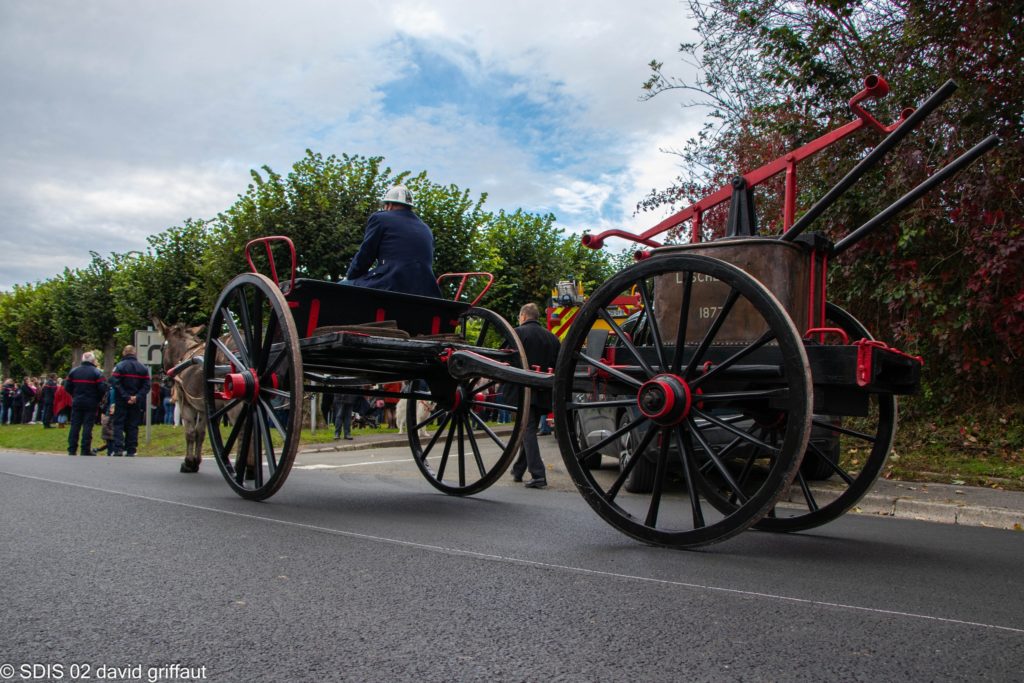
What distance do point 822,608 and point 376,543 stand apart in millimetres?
2499

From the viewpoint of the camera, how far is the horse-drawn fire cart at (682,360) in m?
4.36

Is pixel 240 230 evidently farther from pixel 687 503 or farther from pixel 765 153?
pixel 687 503

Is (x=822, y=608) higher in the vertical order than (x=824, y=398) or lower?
lower

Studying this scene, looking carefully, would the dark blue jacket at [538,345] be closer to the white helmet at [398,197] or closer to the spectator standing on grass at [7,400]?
the white helmet at [398,197]

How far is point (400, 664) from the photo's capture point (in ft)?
9.59

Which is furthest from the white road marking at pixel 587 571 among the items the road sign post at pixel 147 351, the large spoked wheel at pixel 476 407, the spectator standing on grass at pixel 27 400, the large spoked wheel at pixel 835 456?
the spectator standing on grass at pixel 27 400

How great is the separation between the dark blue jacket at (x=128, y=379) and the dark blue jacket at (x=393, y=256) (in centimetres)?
1001

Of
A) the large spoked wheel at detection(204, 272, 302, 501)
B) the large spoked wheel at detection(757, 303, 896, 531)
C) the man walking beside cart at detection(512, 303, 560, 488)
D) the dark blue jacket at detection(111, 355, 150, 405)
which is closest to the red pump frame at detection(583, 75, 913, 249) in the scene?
the large spoked wheel at detection(757, 303, 896, 531)

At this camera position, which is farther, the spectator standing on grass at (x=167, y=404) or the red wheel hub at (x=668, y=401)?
the spectator standing on grass at (x=167, y=404)

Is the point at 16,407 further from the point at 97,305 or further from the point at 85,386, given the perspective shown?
the point at 85,386

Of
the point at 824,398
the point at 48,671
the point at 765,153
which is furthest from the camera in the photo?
the point at 765,153

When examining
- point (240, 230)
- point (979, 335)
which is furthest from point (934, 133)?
point (240, 230)

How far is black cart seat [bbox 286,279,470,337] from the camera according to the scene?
6312 mm

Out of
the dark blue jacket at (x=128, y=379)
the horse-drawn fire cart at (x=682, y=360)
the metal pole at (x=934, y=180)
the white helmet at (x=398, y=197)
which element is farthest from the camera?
the dark blue jacket at (x=128, y=379)
